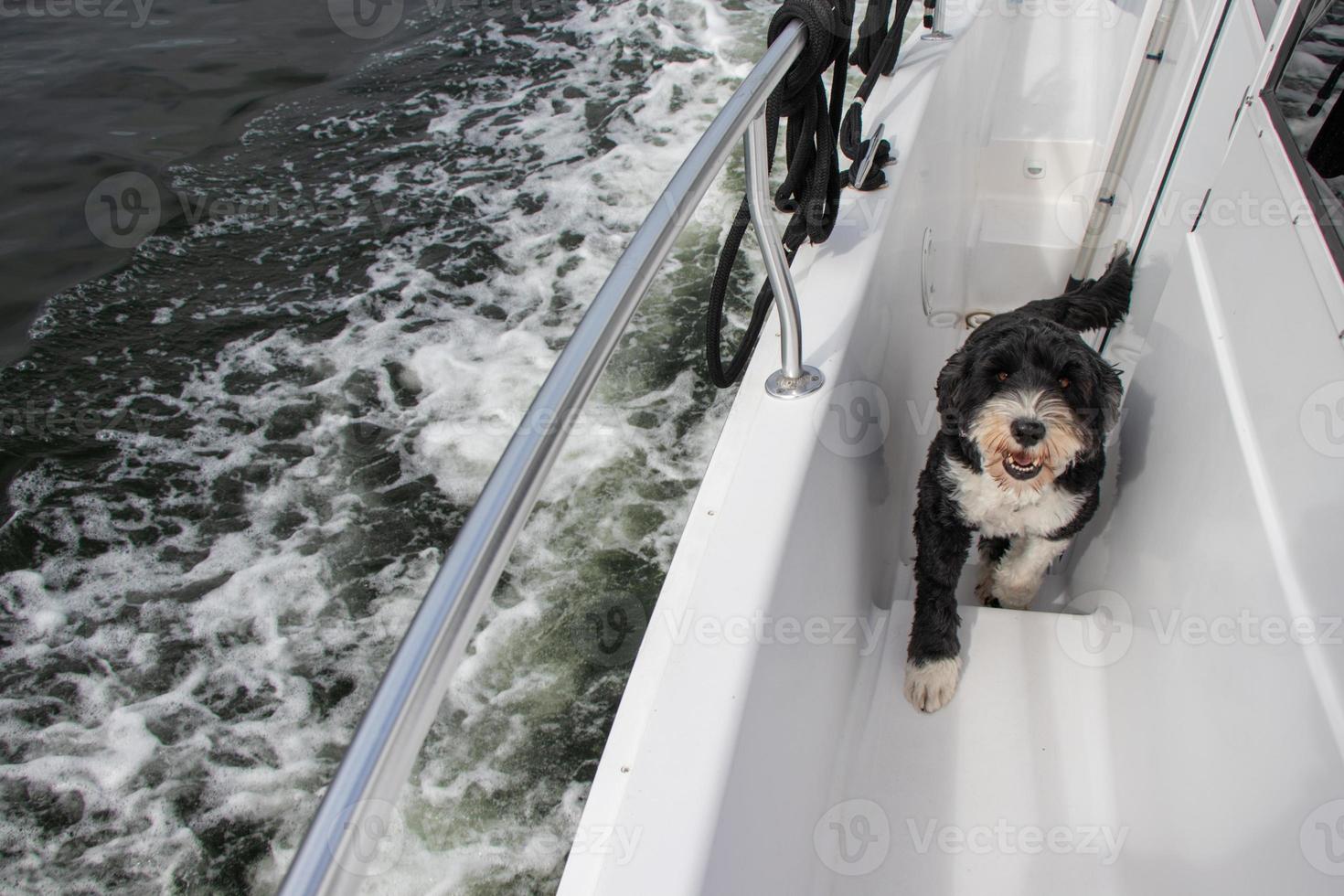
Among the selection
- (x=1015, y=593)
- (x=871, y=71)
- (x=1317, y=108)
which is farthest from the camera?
(x=871, y=71)

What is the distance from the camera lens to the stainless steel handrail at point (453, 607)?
0.69 meters

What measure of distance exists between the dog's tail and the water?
140 cm

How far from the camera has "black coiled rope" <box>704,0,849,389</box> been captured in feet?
5.76

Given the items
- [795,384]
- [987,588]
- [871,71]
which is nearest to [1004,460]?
[795,384]

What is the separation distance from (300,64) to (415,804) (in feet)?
17.2

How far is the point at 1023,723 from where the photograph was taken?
6.33ft

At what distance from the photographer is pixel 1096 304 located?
7.48 ft

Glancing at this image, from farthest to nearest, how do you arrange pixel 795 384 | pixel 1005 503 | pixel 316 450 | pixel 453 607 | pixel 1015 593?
1. pixel 316 450
2. pixel 1015 593
3. pixel 1005 503
4. pixel 795 384
5. pixel 453 607

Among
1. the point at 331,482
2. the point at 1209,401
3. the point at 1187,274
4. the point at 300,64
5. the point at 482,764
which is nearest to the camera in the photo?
the point at 1209,401

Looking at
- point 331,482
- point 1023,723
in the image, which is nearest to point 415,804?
point 331,482

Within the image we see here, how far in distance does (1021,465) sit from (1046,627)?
1.69ft

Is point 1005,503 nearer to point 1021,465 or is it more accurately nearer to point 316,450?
point 1021,465

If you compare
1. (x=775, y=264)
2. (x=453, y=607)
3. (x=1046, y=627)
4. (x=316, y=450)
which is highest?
(x=453, y=607)

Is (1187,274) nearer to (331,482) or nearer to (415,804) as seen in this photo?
(415,804)
